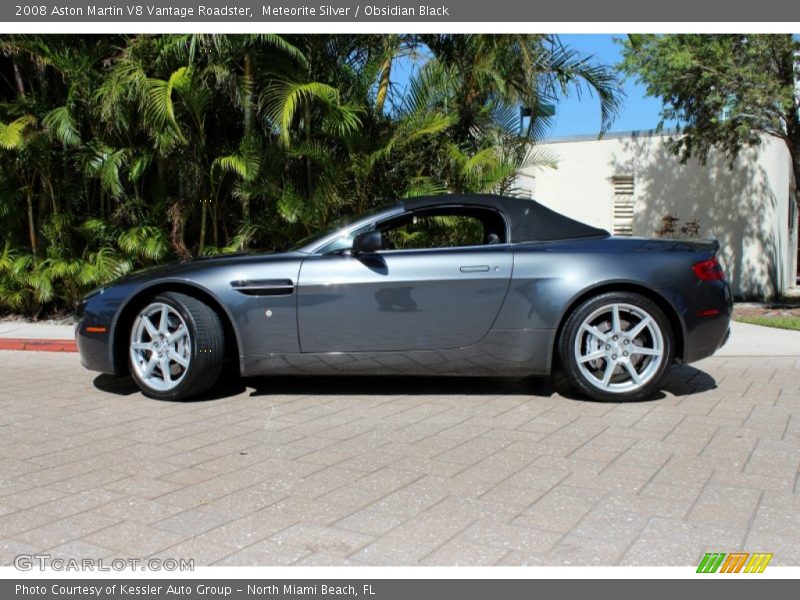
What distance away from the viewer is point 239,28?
789 cm

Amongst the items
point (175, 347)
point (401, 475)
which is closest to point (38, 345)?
point (175, 347)

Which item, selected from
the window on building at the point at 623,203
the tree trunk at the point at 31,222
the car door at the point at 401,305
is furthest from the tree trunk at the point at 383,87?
the window on building at the point at 623,203

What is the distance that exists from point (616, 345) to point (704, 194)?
1169 cm

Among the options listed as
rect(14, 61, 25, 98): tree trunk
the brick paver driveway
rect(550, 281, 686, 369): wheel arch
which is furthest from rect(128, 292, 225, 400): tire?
rect(14, 61, 25, 98): tree trunk

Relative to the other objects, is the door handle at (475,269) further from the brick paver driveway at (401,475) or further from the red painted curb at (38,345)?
the red painted curb at (38,345)

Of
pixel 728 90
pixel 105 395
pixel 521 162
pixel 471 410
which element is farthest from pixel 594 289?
pixel 728 90

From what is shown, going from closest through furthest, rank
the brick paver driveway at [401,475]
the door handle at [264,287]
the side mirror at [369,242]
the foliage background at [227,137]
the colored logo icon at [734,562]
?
the colored logo icon at [734,562] → the brick paver driveway at [401,475] → the side mirror at [369,242] → the door handle at [264,287] → the foliage background at [227,137]

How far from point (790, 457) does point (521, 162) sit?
6.25 meters

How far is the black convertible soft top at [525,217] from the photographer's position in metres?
5.34

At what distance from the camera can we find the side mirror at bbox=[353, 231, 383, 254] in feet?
16.5

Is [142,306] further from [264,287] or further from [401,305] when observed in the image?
[401,305]

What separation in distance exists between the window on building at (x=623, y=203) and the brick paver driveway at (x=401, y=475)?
1045cm

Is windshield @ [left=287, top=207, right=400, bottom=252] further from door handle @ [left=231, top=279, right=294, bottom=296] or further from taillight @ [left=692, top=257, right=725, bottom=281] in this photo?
taillight @ [left=692, top=257, right=725, bottom=281]

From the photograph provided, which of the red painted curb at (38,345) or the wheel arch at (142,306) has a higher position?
the wheel arch at (142,306)
